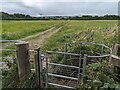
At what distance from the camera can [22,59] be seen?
5.64m

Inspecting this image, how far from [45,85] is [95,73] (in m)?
1.25

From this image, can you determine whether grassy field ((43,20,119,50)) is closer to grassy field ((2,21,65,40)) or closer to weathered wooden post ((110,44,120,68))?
weathered wooden post ((110,44,120,68))

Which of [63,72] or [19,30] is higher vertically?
[19,30]

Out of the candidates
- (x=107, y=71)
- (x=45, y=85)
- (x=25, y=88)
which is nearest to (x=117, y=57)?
(x=107, y=71)

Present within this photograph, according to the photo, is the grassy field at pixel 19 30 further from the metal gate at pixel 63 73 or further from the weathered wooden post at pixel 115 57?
the weathered wooden post at pixel 115 57

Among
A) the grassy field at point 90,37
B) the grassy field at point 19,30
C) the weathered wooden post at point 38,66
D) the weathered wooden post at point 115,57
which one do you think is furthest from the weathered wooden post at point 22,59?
the grassy field at point 19,30

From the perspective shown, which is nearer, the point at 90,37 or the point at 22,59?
the point at 22,59

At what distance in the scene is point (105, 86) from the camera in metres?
4.56

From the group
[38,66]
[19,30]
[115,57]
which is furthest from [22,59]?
[19,30]

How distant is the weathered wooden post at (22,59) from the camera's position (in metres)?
5.61

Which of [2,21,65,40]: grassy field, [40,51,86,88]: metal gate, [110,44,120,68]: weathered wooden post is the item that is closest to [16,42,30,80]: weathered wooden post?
[40,51,86,88]: metal gate

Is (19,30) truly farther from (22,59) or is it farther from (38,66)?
(38,66)

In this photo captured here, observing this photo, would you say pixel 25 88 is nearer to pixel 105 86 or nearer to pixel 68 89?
pixel 68 89

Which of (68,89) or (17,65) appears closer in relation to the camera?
(68,89)
